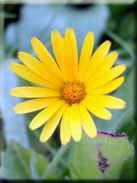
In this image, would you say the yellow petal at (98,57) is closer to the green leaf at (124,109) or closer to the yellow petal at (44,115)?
the yellow petal at (44,115)

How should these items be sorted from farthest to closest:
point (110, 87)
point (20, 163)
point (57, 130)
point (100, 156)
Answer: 1. point (57, 130)
2. point (20, 163)
3. point (100, 156)
4. point (110, 87)

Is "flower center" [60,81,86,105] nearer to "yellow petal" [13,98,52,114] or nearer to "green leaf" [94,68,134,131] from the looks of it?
"yellow petal" [13,98,52,114]

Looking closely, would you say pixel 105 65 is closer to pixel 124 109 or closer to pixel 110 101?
pixel 110 101

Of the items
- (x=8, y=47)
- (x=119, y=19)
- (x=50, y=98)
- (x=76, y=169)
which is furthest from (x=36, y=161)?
(x=119, y=19)

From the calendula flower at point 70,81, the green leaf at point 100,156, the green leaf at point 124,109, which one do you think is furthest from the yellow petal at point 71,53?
the green leaf at point 124,109

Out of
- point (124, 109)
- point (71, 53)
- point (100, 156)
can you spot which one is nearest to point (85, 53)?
point (71, 53)

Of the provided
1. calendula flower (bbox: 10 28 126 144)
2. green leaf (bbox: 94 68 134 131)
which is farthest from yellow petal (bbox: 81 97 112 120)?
green leaf (bbox: 94 68 134 131)

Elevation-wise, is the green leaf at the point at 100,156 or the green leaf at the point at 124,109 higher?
the green leaf at the point at 124,109
